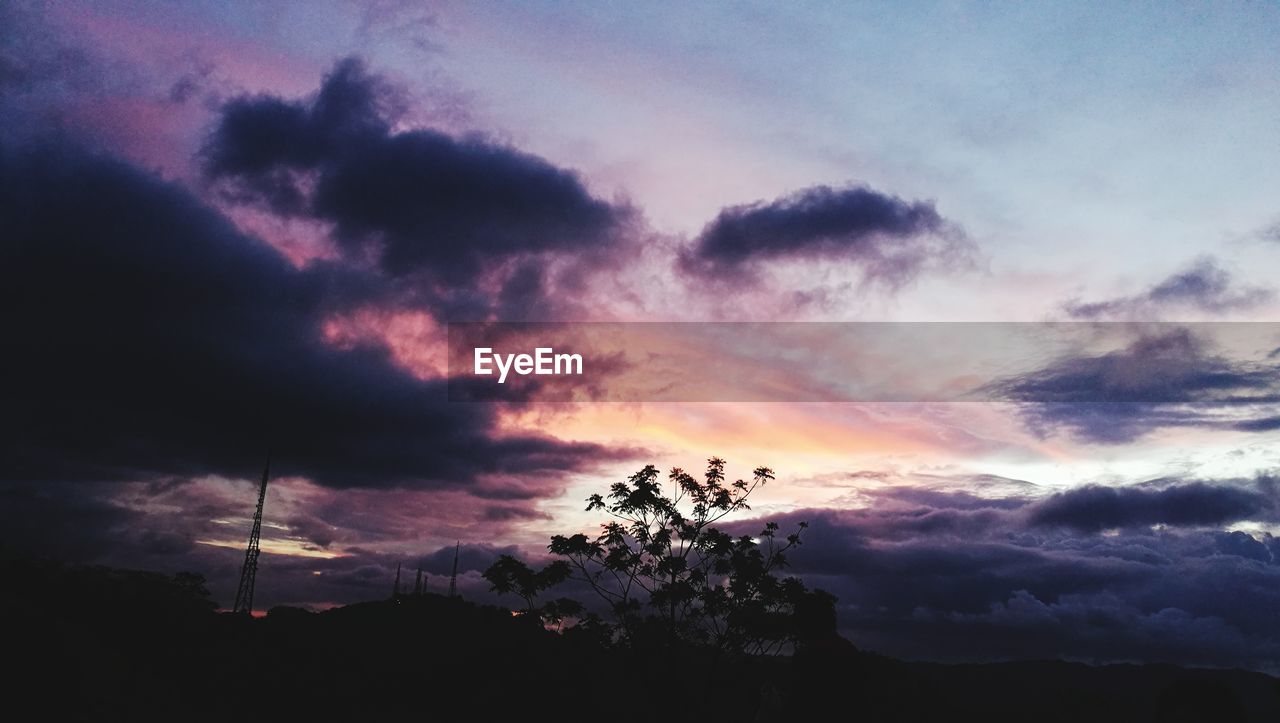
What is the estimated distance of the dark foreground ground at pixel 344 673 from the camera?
9891 mm

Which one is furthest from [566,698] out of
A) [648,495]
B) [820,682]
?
[820,682]

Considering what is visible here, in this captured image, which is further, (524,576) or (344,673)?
(344,673)

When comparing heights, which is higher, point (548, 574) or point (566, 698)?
point (548, 574)

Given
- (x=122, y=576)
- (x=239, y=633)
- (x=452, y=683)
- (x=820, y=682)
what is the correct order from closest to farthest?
(x=820, y=682)
(x=122, y=576)
(x=239, y=633)
(x=452, y=683)

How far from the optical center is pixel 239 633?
5216cm

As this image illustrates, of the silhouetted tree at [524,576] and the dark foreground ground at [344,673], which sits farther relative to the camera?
the silhouetted tree at [524,576]

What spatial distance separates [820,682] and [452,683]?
60828 millimetres

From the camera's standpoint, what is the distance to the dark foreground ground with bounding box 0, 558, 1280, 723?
989 cm

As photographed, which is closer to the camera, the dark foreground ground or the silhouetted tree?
the dark foreground ground

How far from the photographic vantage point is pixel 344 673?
5681 centimetres

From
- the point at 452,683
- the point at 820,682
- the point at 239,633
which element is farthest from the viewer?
the point at 452,683

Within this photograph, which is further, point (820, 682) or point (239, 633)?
point (239, 633)

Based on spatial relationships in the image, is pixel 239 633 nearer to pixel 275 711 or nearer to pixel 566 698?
pixel 275 711

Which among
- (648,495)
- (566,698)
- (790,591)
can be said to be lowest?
(566,698)
